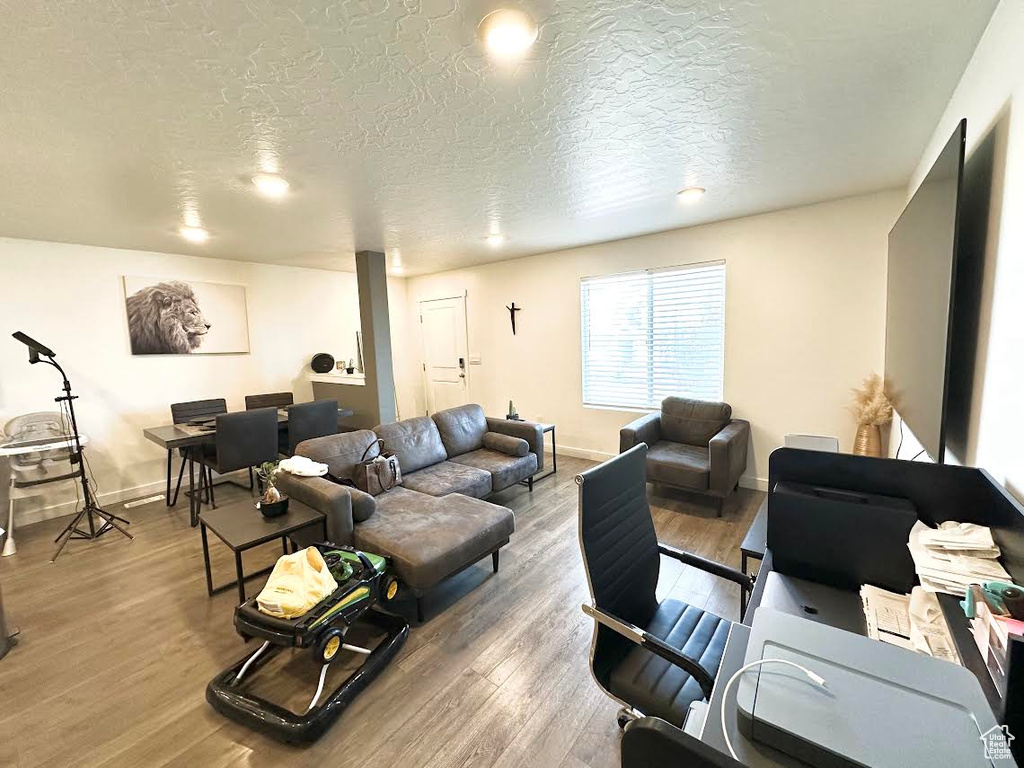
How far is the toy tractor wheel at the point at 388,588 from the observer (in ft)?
6.73

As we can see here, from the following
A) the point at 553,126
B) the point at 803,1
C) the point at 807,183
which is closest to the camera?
the point at 803,1

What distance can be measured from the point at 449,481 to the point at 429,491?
0.63ft

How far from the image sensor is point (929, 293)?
154 cm

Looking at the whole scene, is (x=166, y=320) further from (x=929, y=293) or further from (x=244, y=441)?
(x=929, y=293)

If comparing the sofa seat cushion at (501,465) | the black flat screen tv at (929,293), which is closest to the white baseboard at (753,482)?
the black flat screen tv at (929,293)

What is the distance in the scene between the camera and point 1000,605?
78cm

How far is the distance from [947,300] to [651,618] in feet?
4.73

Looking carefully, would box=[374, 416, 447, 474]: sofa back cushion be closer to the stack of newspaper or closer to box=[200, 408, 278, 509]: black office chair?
box=[200, 408, 278, 509]: black office chair

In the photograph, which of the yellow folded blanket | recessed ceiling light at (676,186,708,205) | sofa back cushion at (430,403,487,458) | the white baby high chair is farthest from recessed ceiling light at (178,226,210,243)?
recessed ceiling light at (676,186,708,205)

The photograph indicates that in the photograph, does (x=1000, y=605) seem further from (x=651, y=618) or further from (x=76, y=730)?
(x=76, y=730)

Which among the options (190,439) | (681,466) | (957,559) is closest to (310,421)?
(190,439)

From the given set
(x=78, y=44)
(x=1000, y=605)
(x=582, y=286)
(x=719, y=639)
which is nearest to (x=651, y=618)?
(x=719, y=639)

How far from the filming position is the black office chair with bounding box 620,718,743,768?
44 centimetres

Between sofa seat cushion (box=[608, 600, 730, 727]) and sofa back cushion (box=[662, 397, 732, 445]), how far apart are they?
2.49m
